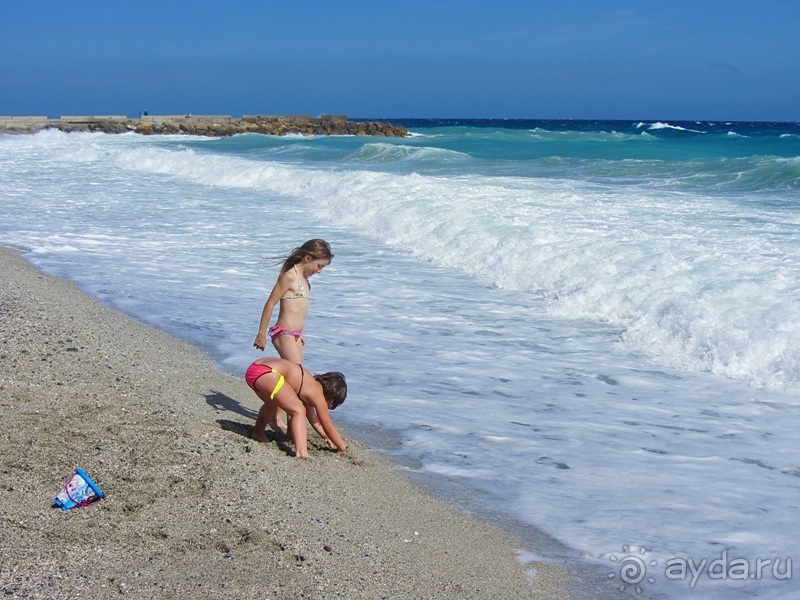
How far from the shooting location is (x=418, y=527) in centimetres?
366

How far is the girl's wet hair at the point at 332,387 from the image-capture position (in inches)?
180

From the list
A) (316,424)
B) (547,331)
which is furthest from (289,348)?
(547,331)

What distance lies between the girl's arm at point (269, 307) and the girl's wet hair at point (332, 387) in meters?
0.37

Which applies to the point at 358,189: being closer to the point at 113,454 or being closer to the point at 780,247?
the point at 780,247

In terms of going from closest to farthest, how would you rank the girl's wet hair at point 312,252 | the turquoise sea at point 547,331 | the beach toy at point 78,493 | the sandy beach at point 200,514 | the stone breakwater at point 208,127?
the sandy beach at point 200,514
the beach toy at point 78,493
the turquoise sea at point 547,331
the girl's wet hair at point 312,252
the stone breakwater at point 208,127

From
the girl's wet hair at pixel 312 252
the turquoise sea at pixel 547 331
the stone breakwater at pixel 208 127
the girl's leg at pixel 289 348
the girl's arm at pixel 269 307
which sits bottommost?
the turquoise sea at pixel 547 331

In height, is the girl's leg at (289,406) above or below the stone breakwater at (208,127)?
below

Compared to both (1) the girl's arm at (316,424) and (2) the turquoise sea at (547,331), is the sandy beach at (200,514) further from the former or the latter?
(2) the turquoise sea at (547,331)

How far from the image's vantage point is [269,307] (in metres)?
4.75

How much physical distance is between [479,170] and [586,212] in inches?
460

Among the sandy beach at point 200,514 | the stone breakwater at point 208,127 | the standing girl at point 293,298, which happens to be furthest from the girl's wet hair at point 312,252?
the stone breakwater at point 208,127

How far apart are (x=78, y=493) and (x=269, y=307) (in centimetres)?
167

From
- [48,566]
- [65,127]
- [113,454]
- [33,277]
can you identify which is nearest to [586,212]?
[33,277]

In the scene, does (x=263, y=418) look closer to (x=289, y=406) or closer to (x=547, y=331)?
(x=289, y=406)
